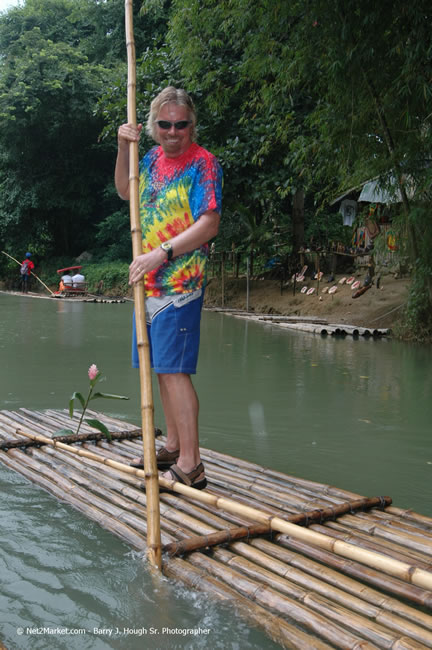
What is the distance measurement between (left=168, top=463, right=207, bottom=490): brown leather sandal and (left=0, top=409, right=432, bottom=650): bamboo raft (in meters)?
0.06

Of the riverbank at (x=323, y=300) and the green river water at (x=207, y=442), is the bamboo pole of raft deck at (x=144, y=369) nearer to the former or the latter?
the green river water at (x=207, y=442)

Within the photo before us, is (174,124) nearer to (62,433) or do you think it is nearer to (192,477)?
(192,477)

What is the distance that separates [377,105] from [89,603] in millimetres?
5793

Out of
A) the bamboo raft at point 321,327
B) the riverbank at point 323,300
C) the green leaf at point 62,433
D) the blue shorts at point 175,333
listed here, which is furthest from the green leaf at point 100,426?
the riverbank at point 323,300

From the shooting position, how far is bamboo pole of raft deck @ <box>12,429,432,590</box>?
5.48 ft

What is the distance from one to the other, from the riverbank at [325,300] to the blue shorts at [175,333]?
7.71m

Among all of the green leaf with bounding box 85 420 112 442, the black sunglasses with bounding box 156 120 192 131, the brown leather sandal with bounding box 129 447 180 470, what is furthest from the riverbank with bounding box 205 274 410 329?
the black sunglasses with bounding box 156 120 192 131

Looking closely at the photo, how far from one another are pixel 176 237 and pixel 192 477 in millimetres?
936

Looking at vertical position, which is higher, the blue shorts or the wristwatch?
the wristwatch

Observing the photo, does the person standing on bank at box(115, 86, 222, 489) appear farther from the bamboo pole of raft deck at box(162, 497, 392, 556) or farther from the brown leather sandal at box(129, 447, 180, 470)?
the bamboo pole of raft deck at box(162, 497, 392, 556)

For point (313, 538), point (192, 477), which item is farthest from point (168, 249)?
point (313, 538)

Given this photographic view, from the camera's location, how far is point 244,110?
451 inches

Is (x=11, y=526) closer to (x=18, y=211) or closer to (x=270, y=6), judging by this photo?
(x=270, y=6)

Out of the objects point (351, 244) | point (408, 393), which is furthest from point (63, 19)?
point (408, 393)
